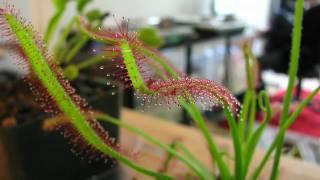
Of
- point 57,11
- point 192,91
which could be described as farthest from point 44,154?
point 192,91

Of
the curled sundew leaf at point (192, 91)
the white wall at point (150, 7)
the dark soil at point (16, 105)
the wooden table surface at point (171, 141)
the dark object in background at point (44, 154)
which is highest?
the white wall at point (150, 7)

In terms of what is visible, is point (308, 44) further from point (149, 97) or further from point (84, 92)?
point (149, 97)

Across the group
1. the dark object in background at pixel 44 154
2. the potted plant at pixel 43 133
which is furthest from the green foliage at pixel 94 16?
the dark object in background at pixel 44 154

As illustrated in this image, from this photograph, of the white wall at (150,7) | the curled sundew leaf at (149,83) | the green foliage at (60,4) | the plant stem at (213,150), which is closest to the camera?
the curled sundew leaf at (149,83)

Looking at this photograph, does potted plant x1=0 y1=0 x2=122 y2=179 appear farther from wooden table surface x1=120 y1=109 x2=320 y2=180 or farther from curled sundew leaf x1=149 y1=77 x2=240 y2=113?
curled sundew leaf x1=149 y1=77 x2=240 y2=113

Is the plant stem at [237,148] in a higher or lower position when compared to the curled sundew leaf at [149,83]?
lower

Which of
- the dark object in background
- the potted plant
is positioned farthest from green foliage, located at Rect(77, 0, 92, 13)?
the dark object in background

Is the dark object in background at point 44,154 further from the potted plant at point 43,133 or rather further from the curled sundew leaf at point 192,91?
the curled sundew leaf at point 192,91
